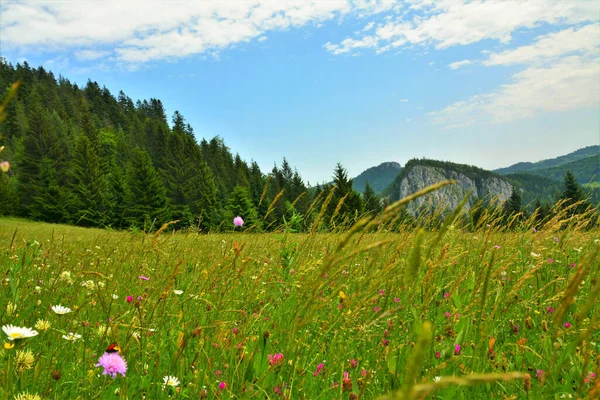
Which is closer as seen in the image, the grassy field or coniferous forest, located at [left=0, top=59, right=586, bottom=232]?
the grassy field

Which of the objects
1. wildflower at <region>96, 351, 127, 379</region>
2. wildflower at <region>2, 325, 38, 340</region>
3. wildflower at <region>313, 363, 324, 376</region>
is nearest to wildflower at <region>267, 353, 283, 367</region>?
wildflower at <region>313, 363, 324, 376</region>

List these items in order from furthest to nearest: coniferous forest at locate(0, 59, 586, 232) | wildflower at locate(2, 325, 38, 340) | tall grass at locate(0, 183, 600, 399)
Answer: coniferous forest at locate(0, 59, 586, 232) → tall grass at locate(0, 183, 600, 399) → wildflower at locate(2, 325, 38, 340)

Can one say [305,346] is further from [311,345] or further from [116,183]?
[116,183]

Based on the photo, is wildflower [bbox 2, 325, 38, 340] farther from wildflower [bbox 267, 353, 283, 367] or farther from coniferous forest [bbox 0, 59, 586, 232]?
coniferous forest [bbox 0, 59, 586, 232]

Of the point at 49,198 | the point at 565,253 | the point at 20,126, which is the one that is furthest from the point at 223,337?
the point at 20,126

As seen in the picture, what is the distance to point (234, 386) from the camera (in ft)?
5.52

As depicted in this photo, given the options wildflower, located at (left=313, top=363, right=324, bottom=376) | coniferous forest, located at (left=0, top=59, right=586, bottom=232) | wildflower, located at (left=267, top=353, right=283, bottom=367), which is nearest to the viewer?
wildflower, located at (left=267, top=353, right=283, bottom=367)

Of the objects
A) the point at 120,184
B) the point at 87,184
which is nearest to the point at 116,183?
the point at 120,184

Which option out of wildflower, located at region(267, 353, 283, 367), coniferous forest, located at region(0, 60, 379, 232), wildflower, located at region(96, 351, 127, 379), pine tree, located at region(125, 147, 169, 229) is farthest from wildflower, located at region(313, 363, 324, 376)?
pine tree, located at region(125, 147, 169, 229)

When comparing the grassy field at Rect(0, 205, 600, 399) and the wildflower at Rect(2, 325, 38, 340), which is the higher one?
the wildflower at Rect(2, 325, 38, 340)

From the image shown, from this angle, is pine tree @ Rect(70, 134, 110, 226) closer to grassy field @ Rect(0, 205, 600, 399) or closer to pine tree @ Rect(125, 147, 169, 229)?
pine tree @ Rect(125, 147, 169, 229)

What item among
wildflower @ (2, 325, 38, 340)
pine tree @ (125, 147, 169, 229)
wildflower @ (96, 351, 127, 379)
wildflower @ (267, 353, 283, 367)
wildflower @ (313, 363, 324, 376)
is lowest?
wildflower @ (313, 363, 324, 376)

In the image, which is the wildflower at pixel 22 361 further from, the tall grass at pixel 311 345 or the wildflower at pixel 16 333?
the wildflower at pixel 16 333

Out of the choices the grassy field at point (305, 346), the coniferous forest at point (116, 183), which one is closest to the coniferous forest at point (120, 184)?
the coniferous forest at point (116, 183)
